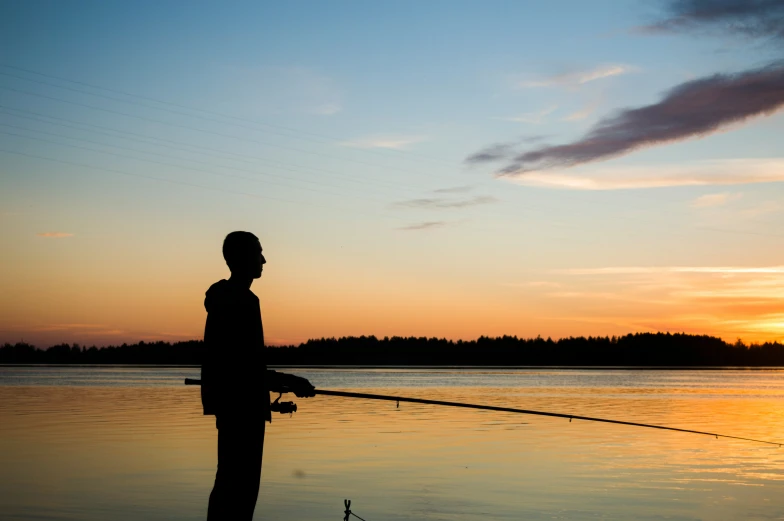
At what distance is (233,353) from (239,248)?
0.70 m

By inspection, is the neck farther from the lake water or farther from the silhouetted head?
the lake water

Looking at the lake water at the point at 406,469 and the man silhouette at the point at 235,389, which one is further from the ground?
the man silhouette at the point at 235,389

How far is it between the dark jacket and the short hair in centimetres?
18

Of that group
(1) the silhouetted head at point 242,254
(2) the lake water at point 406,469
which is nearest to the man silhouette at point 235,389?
(1) the silhouetted head at point 242,254

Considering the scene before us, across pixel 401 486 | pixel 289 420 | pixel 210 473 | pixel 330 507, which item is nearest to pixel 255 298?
pixel 330 507

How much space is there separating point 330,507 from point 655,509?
4279 mm

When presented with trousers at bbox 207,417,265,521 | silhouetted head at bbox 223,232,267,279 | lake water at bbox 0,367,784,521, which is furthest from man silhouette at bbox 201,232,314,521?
lake water at bbox 0,367,784,521

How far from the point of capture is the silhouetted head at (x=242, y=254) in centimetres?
610

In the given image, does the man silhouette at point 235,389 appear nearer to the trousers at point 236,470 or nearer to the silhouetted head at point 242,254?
the trousers at point 236,470

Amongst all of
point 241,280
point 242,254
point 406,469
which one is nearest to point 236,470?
point 241,280

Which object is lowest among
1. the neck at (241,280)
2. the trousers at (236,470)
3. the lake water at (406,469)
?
the lake water at (406,469)

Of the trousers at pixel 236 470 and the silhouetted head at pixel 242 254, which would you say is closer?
the trousers at pixel 236 470

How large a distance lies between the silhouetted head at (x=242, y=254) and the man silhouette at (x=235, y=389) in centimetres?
11

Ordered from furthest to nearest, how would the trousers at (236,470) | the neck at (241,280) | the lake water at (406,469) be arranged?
1. the lake water at (406,469)
2. the neck at (241,280)
3. the trousers at (236,470)
